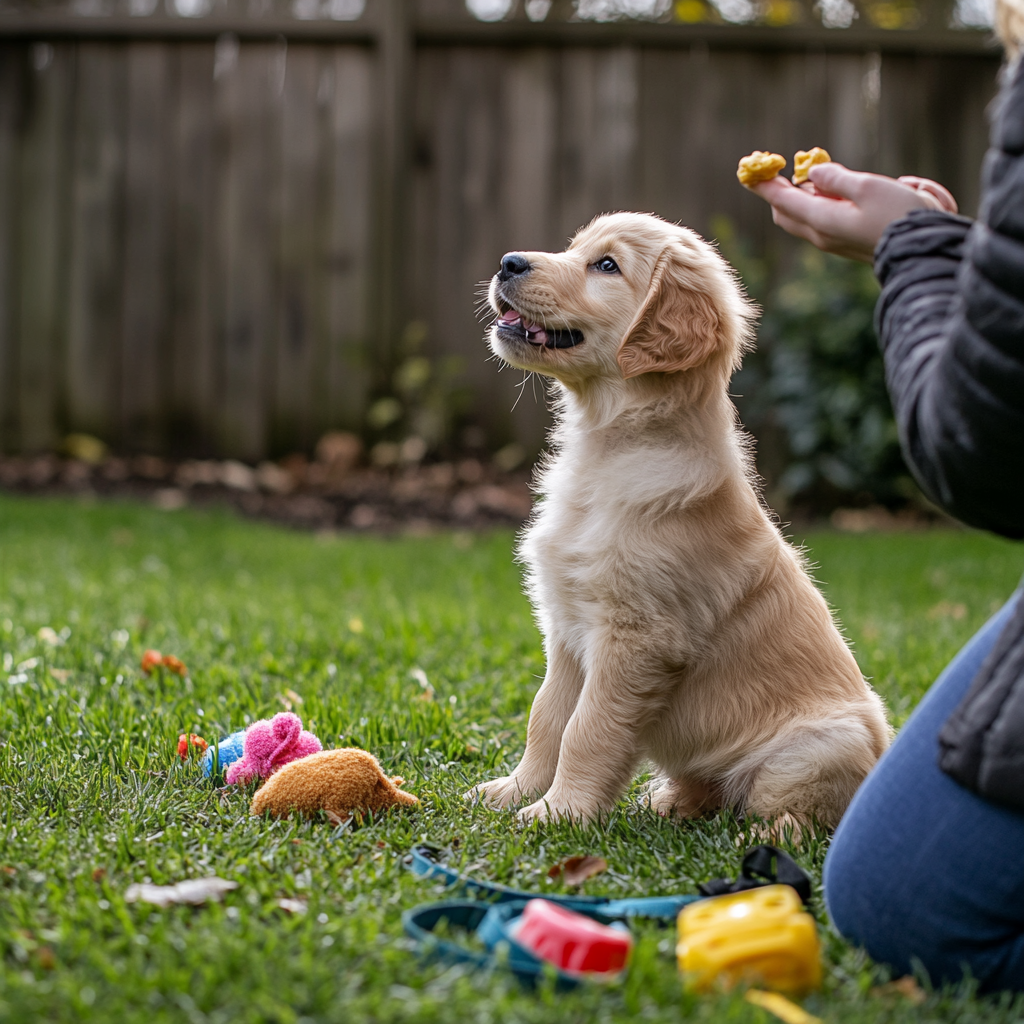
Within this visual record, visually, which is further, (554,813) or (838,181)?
(554,813)

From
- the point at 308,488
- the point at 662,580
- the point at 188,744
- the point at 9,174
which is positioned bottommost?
the point at 308,488

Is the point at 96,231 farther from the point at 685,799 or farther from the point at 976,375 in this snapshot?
the point at 976,375

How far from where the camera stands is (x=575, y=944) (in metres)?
1.53

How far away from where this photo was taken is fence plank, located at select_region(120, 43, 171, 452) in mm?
7211

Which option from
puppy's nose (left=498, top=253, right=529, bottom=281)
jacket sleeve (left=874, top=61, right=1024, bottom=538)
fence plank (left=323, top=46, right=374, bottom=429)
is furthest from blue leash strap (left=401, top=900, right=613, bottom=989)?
fence plank (left=323, top=46, right=374, bottom=429)

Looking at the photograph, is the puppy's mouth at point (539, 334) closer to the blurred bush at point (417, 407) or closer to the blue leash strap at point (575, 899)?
the blue leash strap at point (575, 899)

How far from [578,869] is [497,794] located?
1.55ft

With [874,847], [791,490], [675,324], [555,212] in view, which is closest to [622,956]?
[874,847]

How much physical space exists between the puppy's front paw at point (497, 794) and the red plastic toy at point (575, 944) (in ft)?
2.74

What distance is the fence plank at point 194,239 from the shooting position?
7.22m

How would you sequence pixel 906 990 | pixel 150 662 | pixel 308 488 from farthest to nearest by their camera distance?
pixel 308 488 < pixel 150 662 < pixel 906 990

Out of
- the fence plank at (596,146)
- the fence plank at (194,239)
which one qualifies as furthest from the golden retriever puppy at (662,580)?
the fence plank at (194,239)

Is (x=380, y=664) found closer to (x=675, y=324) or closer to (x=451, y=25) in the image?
(x=675, y=324)

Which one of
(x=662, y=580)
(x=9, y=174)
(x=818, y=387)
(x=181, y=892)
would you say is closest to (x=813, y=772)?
(x=662, y=580)
